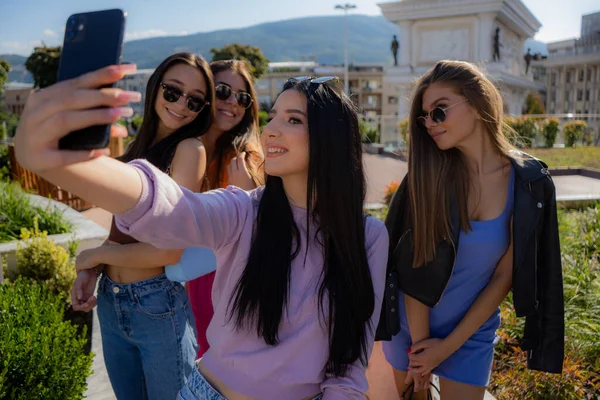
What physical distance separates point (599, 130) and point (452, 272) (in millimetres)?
34621

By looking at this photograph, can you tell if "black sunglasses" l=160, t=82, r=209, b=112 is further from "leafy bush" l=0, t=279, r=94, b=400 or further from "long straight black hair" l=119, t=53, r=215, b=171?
"leafy bush" l=0, t=279, r=94, b=400

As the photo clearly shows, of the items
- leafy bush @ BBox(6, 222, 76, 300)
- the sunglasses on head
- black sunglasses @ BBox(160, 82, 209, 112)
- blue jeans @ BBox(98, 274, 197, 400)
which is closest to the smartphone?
blue jeans @ BBox(98, 274, 197, 400)

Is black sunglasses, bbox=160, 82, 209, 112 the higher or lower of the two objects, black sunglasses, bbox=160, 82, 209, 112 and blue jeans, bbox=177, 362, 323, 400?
the higher

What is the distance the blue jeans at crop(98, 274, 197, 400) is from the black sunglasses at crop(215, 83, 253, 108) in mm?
1107

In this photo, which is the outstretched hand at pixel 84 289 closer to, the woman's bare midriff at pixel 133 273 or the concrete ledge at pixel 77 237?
the woman's bare midriff at pixel 133 273

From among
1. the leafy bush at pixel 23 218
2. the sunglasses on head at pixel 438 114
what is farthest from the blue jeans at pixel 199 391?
the leafy bush at pixel 23 218

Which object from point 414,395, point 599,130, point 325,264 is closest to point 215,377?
point 325,264

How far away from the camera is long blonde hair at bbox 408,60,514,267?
7.50ft

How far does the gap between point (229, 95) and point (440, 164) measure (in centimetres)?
123

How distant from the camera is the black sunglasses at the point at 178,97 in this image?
2.46 metres

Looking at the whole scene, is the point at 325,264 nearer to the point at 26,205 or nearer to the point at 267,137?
the point at 267,137

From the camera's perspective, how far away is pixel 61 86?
0.94 meters

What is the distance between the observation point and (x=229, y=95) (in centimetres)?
287

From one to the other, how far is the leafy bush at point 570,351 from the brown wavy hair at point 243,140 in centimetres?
204
